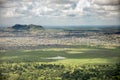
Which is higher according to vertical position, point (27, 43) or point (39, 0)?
point (39, 0)

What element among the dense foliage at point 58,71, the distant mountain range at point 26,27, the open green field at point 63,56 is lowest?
the dense foliage at point 58,71

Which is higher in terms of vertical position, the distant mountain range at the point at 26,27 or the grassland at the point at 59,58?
the distant mountain range at the point at 26,27

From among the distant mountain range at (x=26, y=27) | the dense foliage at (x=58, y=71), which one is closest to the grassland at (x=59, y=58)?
the dense foliage at (x=58, y=71)

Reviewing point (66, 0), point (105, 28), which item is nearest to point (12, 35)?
point (66, 0)

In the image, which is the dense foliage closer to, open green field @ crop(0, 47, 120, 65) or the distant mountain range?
open green field @ crop(0, 47, 120, 65)

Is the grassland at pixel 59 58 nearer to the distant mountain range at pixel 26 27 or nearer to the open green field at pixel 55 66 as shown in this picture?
the open green field at pixel 55 66

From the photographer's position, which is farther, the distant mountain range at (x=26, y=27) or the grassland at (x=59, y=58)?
the distant mountain range at (x=26, y=27)

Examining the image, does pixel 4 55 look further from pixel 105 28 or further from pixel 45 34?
pixel 105 28

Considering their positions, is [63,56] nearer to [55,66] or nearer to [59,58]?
[59,58]

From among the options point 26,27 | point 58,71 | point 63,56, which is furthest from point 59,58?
point 26,27

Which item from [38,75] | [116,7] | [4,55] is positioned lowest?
[38,75]

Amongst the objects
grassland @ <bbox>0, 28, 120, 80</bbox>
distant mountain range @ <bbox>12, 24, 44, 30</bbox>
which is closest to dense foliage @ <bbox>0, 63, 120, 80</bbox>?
grassland @ <bbox>0, 28, 120, 80</bbox>
